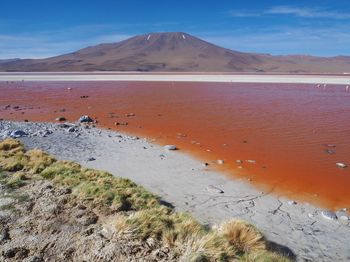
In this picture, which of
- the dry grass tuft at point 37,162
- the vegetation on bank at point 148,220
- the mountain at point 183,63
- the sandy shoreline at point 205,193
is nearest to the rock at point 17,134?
the sandy shoreline at point 205,193

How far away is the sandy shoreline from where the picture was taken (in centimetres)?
620

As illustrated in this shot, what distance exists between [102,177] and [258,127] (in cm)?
1047

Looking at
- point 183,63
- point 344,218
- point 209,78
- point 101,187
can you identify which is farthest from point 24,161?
point 183,63

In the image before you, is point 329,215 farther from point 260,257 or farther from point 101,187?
point 101,187

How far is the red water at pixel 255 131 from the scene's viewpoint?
9477 millimetres

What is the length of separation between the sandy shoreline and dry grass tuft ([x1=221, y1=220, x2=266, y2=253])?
2.34 feet

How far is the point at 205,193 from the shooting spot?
8.13 metres

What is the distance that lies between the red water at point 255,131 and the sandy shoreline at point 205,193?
2.57 feet

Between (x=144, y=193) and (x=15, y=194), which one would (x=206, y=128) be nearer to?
(x=144, y=193)

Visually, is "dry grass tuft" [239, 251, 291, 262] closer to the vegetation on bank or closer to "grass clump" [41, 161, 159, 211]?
the vegetation on bank

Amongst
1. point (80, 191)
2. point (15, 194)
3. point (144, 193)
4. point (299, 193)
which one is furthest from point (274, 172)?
point (15, 194)

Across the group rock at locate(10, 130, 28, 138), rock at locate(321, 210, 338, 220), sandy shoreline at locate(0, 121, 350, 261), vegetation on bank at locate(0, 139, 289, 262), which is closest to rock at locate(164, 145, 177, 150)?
sandy shoreline at locate(0, 121, 350, 261)

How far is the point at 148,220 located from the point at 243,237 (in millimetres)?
1519

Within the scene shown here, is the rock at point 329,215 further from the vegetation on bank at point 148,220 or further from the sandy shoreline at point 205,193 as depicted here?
the vegetation on bank at point 148,220
